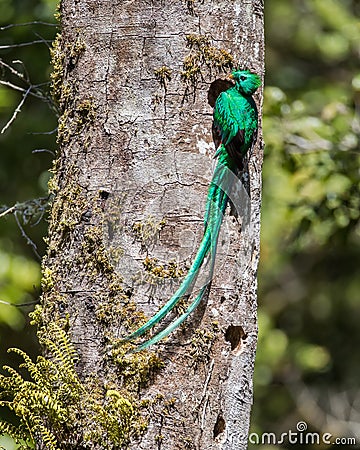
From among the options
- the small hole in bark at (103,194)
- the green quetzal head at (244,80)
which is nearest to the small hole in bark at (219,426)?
the small hole in bark at (103,194)

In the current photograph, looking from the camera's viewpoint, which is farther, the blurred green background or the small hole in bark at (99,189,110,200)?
the blurred green background

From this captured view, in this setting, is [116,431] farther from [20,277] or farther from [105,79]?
[20,277]

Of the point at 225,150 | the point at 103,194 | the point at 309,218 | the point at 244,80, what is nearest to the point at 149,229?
the point at 103,194

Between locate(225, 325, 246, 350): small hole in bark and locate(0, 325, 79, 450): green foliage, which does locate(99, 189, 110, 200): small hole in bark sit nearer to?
locate(0, 325, 79, 450): green foliage

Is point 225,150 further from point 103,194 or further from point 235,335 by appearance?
point 235,335

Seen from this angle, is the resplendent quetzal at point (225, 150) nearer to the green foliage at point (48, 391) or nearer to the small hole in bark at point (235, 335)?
the small hole in bark at point (235, 335)

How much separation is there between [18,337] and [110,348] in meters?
3.82

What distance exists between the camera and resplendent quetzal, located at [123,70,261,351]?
6.66 ft

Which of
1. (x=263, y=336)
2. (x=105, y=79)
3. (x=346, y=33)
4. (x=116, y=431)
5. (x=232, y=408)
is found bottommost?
(x=116, y=431)

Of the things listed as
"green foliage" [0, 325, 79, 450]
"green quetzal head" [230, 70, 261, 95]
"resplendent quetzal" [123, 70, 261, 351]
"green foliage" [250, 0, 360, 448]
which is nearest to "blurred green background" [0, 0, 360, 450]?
"green foliage" [250, 0, 360, 448]

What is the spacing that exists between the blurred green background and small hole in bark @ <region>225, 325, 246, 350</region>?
37.1 inches

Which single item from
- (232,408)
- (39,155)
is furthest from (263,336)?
(232,408)

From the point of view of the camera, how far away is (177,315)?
201cm

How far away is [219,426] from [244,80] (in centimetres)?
94
